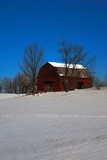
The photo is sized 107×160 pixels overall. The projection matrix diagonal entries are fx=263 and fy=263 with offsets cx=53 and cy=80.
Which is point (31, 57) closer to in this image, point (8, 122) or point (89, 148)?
point (8, 122)

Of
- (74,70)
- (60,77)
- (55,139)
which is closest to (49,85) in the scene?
(60,77)

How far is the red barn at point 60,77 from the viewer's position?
52531 mm

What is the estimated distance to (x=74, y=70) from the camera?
52375 mm

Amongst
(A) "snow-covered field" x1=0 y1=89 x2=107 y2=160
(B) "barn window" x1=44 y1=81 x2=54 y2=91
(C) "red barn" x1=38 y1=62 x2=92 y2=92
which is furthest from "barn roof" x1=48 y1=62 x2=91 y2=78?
(A) "snow-covered field" x1=0 y1=89 x2=107 y2=160

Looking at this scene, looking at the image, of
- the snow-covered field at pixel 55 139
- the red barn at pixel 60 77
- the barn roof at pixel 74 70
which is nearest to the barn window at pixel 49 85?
the red barn at pixel 60 77

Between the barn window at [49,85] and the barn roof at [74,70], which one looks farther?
the barn window at [49,85]

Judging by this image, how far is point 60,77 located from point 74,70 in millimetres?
3641

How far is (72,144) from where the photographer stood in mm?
8164

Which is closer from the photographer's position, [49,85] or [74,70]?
[74,70]

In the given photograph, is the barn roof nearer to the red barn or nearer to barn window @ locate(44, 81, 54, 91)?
the red barn

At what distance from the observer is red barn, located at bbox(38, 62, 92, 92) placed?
52.5 meters

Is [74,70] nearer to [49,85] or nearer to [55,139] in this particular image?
[49,85]

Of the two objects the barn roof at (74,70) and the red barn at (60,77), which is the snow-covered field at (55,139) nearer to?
the red barn at (60,77)

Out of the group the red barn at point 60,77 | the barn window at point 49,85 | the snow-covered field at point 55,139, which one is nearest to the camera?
the snow-covered field at point 55,139
